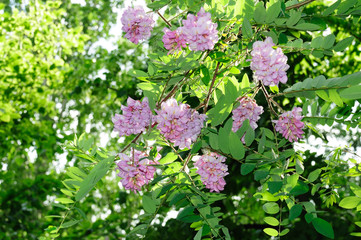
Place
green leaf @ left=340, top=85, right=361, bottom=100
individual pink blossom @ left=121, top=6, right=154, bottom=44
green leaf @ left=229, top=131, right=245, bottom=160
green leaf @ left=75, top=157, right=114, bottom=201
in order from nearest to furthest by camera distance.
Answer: green leaf @ left=340, top=85, right=361, bottom=100
green leaf @ left=75, top=157, right=114, bottom=201
green leaf @ left=229, top=131, right=245, bottom=160
individual pink blossom @ left=121, top=6, right=154, bottom=44

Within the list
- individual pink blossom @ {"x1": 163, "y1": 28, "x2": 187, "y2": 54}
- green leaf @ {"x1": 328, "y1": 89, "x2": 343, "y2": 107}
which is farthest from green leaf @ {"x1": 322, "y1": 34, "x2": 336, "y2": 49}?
individual pink blossom @ {"x1": 163, "y1": 28, "x2": 187, "y2": 54}

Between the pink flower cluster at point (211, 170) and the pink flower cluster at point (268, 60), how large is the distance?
43cm

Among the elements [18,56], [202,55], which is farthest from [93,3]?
[202,55]

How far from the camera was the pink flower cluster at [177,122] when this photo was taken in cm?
146

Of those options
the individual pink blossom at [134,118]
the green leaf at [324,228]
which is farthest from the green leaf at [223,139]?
the green leaf at [324,228]

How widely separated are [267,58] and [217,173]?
0.54m

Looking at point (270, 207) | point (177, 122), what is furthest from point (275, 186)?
point (177, 122)

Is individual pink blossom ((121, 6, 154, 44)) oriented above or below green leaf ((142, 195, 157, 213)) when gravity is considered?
above

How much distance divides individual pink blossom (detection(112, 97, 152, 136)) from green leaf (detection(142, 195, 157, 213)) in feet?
1.07

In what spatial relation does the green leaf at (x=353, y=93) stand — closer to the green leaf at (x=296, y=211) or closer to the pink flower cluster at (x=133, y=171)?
the green leaf at (x=296, y=211)

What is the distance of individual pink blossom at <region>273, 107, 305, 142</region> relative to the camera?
1.66m

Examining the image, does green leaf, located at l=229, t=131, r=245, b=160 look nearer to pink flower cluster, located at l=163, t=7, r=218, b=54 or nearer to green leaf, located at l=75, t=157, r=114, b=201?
pink flower cluster, located at l=163, t=7, r=218, b=54

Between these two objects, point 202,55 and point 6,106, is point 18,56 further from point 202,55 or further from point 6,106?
point 202,55

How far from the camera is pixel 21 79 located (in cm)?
643
